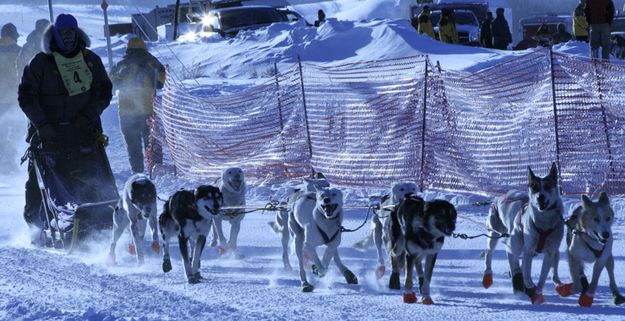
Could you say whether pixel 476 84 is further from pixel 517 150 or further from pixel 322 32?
pixel 322 32

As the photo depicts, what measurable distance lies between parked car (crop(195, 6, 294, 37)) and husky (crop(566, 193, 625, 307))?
20.6 metres

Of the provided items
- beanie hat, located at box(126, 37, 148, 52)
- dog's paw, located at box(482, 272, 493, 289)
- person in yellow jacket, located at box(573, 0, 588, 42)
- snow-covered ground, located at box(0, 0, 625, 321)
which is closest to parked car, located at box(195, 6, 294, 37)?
person in yellow jacket, located at box(573, 0, 588, 42)

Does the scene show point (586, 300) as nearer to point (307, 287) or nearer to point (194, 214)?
point (307, 287)

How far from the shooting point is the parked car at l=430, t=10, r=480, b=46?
25.7 metres

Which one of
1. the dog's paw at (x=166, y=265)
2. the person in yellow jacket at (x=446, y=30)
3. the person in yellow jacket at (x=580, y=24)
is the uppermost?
the person in yellow jacket at (x=446, y=30)

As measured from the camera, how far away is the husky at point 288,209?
23.6 ft

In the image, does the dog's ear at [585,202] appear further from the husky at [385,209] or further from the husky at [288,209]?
the husky at [288,209]

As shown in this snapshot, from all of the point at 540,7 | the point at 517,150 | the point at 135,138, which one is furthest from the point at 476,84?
the point at 540,7

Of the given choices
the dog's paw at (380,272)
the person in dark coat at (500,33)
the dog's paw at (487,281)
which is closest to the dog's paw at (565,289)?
A: the dog's paw at (487,281)

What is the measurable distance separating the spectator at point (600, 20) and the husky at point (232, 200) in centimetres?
956

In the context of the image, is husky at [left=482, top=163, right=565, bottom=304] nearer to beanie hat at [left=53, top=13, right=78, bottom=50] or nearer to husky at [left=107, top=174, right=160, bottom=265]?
husky at [left=107, top=174, right=160, bottom=265]

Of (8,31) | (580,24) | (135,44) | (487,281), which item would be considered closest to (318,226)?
(487,281)

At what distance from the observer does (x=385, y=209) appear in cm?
679

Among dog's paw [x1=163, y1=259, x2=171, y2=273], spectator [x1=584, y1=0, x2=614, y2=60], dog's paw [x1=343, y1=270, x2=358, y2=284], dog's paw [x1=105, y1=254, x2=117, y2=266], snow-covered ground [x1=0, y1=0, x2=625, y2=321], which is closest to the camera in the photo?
snow-covered ground [x1=0, y1=0, x2=625, y2=321]
